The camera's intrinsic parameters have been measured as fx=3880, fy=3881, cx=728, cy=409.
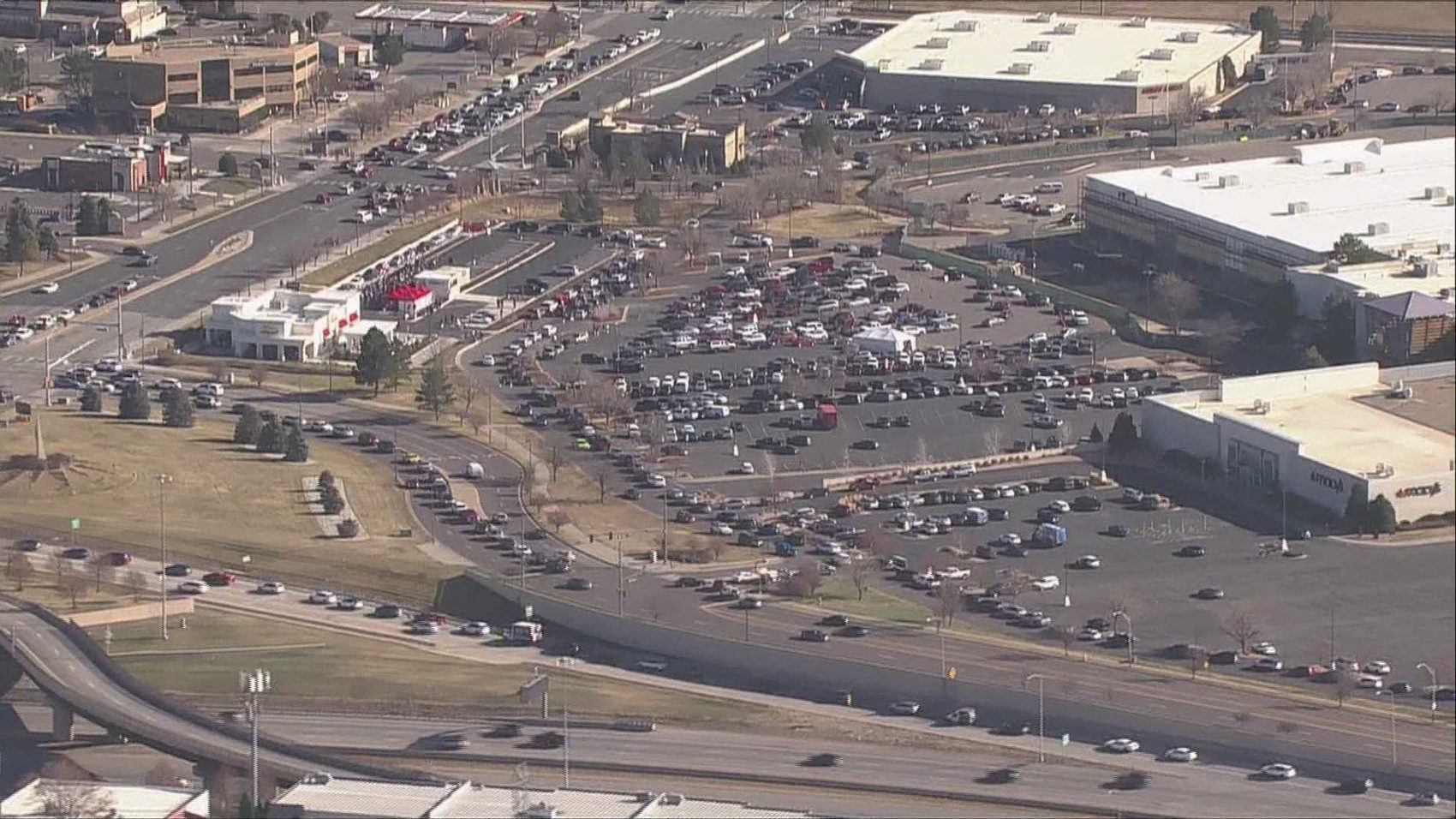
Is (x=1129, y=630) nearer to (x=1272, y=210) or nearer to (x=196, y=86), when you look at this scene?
(x=1272, y=210)

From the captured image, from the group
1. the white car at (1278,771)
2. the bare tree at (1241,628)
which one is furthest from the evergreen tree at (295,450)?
the white car at (1278,771)

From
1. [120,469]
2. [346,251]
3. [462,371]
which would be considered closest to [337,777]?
[120,469]

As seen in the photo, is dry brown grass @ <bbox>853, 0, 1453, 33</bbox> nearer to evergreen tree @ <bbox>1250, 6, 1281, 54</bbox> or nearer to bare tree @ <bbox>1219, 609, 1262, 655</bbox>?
evergreen tree @ <bbox>1250, 6, 1281, 54</bbox>

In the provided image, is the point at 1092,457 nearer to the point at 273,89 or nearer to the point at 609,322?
the point at 609,322

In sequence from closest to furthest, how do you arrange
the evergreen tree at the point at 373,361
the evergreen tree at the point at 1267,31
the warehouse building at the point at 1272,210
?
the evergreen tree at the point at 373,361 → the warehouse building at the point at 1272,210 → the evergreen tree at the point at 1267,31

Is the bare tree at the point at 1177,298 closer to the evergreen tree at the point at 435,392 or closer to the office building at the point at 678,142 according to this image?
the evergreen tree at the point at 435,392

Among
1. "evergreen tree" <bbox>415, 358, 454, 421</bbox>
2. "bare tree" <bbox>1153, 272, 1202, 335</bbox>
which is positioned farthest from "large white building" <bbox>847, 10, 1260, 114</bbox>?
"evergreen tree" <bbox>415, 358, 454, 421</bbox>
